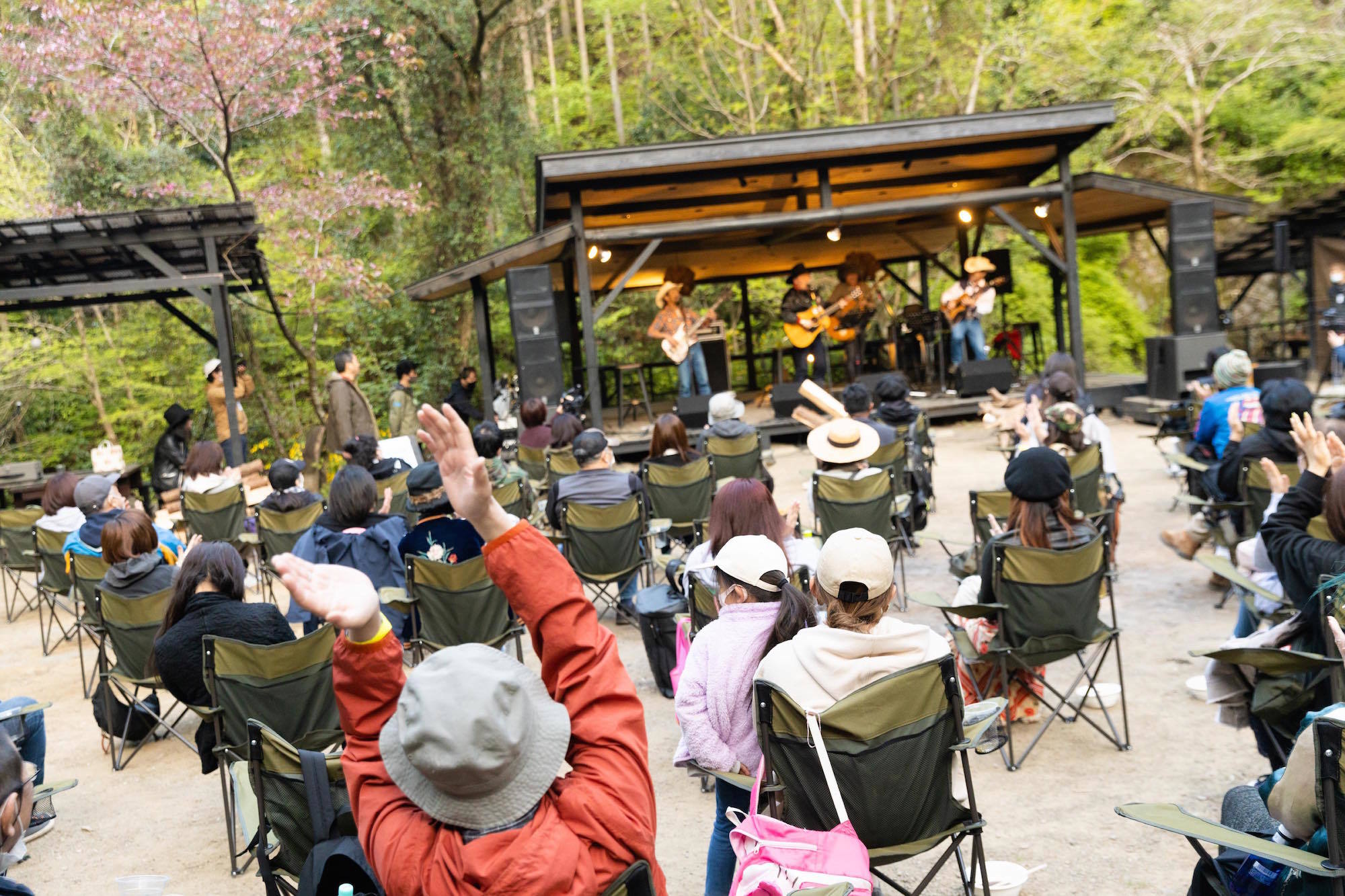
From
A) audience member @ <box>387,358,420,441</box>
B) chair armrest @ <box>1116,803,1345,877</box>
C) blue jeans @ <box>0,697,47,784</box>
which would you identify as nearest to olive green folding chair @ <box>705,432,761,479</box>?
blue jeans @ <box>0,697,47,784</box>

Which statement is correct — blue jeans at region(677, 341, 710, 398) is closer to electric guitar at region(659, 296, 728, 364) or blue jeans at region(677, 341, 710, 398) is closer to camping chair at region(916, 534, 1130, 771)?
electric guitar at region(659, 296, 728, 364)

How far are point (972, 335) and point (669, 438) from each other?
341 inches

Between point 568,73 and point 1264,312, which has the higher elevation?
point 568,73

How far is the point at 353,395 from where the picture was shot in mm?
10477

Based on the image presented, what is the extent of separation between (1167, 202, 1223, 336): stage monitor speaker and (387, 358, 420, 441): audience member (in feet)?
28.0

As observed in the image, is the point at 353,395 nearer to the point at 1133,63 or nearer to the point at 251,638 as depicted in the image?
the point at 251,638

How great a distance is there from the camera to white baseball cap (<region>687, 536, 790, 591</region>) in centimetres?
298

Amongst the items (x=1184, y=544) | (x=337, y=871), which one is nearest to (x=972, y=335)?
(x=1184, y=544)

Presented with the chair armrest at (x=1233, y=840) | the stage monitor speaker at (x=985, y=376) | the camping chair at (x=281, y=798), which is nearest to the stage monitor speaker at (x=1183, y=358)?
the stage monitor speaker at (x=985, y=376)

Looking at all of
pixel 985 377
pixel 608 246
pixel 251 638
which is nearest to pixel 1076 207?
pixel 985 377

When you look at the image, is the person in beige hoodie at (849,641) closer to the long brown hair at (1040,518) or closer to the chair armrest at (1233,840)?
the chair armrest at (1233,840)

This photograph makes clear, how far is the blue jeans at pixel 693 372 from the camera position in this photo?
13.9 m

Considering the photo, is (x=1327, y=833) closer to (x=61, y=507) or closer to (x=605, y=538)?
(x=605, y=538)

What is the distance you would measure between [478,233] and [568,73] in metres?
10.3
